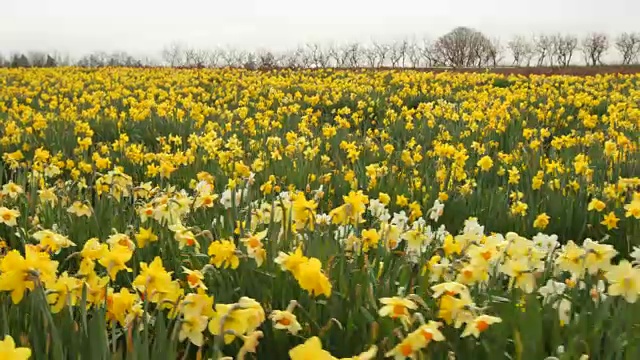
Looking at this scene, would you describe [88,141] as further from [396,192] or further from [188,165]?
[396,192]

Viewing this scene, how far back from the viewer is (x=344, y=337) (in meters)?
1.68

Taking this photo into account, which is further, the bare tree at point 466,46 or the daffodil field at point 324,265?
the bare tree at point 466,46

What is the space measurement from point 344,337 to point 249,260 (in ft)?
1.47

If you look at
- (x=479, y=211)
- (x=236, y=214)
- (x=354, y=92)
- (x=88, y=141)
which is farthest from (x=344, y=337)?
(x=354, y=92)

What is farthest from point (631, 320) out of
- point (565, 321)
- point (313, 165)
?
point (313, 165)

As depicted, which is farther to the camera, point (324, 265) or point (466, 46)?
point (466, 46)

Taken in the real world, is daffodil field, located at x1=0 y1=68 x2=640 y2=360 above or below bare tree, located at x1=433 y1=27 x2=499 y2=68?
below

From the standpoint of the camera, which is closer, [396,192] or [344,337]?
[344,337]

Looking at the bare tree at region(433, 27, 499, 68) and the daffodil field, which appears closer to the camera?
the daffodil field

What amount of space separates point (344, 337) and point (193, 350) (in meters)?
0.45

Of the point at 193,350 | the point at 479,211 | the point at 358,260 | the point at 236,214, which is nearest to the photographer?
the point at 193,350

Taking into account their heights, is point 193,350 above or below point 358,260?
below

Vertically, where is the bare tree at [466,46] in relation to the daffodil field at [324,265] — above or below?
above

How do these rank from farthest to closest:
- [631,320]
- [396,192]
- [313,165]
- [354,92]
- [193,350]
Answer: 1. [354,92]
2. [313,165]
3. [396,192]
4. [193,350]
5. [631,320]
